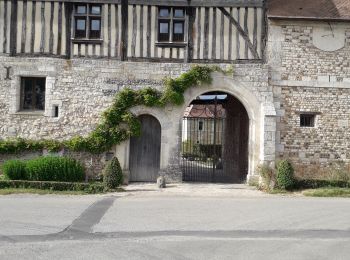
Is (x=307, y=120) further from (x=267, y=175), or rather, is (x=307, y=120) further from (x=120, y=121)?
(x=120, y=121)

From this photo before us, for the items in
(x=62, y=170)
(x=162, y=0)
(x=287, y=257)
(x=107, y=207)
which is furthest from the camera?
(x=162, y=0)

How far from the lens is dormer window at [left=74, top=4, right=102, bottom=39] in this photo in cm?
1231

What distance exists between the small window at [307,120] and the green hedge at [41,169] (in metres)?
7.10

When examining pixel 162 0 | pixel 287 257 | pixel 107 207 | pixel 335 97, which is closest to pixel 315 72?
pixel 335 97

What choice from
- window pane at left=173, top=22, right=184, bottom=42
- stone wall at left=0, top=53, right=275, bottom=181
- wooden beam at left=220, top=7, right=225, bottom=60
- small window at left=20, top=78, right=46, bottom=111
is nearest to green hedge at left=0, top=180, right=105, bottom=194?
stone wall at left=0, top=53, right=275, bottom=181

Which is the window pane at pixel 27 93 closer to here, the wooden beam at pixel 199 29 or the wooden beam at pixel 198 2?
the wooden beam at pixel 198 2

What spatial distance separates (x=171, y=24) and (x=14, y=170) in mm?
6260

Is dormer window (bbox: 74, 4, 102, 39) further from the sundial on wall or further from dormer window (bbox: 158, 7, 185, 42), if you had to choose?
the sundial on wall

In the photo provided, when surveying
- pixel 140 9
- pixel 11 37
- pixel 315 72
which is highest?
pixel 140 9

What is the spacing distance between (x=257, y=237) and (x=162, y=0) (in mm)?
8532

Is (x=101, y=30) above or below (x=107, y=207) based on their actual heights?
above

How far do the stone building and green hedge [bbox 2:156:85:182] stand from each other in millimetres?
1032

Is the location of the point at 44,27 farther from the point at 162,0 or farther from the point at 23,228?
the point at 23,228

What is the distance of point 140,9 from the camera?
12.3 meters
